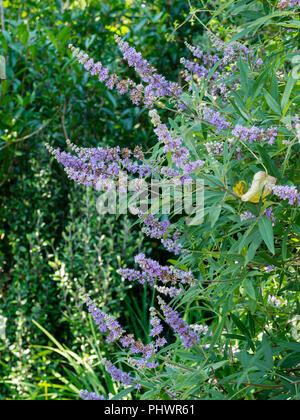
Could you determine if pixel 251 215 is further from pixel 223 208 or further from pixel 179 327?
pixel 179 327

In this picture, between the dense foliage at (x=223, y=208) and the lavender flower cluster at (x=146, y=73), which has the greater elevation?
the lavender flower cluster at (x=146, y=73)

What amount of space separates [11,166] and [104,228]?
0.84m

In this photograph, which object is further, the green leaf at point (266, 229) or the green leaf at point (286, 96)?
the green leaf at point (286, 96)

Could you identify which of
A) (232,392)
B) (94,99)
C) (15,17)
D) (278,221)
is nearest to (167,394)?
(232,392)

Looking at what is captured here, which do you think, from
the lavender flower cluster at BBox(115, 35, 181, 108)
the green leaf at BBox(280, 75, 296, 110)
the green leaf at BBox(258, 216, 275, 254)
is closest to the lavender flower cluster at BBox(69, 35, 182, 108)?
the lavender flower cluster at BBox(115, 35, 181, 108)

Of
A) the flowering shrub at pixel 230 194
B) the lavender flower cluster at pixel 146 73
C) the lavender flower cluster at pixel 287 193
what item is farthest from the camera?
the lavender flower cluster at pixel 146 73

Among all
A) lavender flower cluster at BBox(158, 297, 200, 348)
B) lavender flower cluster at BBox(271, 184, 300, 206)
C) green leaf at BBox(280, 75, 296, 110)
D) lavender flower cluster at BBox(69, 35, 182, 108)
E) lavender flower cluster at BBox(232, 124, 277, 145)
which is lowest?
lavender flower cluster at BBox(158, 297, 200, 348)

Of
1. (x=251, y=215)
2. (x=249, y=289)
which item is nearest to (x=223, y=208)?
(x=251, y=215)

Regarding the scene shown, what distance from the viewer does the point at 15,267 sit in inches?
150

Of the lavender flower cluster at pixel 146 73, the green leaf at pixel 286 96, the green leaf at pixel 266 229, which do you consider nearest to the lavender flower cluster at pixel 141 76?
the lavender flower cluster at pixel 146 73

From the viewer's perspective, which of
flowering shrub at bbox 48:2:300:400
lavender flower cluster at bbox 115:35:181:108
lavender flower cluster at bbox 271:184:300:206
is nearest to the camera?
lavender flower cluster at bbox 271:184:300:206

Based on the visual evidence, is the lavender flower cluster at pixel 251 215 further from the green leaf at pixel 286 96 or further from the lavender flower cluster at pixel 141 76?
the lavender flower cluster at pixel 141 76

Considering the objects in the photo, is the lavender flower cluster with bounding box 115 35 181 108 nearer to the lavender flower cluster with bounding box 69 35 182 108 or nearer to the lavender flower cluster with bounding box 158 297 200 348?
the lavender flower cluster with bounding box 69 35 182 108

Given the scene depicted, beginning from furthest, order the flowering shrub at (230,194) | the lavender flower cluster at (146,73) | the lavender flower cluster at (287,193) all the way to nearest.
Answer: the lavender flower cluster at (146,73)
the flowering shrub at (230,194)
the lavender flower cluster at (287,193)
